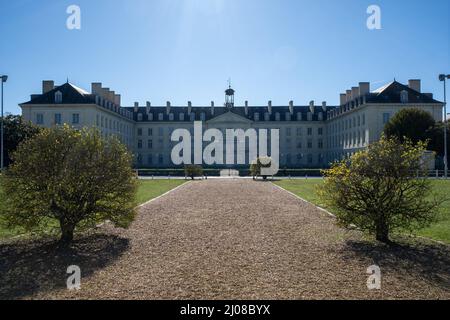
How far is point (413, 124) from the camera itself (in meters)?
43.7

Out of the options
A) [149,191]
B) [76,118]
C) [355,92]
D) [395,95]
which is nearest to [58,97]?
[76,118]

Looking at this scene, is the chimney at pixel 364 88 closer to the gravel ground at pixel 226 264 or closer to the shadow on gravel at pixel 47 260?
the gravel ground at pixel 226 264

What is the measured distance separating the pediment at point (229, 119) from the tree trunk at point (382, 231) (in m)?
62.8

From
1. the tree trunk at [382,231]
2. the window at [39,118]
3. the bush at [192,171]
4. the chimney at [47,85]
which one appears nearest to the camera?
the tree trunk at [382,231]

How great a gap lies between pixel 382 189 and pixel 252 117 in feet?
218

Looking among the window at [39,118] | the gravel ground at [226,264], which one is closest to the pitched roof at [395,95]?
the window at [39,118]

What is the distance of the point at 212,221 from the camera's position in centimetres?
1151

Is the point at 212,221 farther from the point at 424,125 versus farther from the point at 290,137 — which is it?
the point at 290,137

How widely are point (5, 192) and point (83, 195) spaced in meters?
1.51

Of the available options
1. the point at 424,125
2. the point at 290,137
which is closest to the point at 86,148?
the point at 424,125

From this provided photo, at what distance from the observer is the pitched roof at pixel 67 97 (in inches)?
2029

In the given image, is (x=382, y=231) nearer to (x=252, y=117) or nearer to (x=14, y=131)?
(x=14, y=131)

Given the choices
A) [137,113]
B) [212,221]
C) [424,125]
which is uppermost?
[137,113]

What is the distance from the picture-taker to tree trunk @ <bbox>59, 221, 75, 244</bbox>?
844 centimetres
